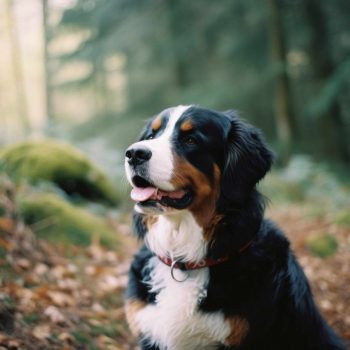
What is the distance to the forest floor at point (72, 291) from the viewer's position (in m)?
3.55

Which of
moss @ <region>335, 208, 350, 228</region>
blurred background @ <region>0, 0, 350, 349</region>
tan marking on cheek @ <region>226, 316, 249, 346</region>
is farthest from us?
moss @ <region>335, 208, 350, 228</region>

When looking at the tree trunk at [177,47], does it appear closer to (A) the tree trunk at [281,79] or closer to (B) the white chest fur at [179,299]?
(A) the tree trunk at [281,79]

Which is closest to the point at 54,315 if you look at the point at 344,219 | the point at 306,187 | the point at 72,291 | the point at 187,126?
the point at 72,291

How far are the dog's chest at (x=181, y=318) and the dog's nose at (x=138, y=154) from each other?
859 millimetres

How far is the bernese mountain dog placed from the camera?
9.46 feet

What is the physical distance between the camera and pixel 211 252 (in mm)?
3012

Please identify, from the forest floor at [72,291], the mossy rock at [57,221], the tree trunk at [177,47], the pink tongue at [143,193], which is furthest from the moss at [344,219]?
the tree trunk at [177,47]

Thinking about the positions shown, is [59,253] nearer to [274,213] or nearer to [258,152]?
[258,152]

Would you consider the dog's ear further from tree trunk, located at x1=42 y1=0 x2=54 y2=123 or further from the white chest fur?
tree trunk, located at x1=42 y1=0 x2=54 y2=123

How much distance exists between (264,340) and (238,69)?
1364cm

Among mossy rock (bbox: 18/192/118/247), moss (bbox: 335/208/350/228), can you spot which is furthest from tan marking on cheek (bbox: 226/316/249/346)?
moss (bbox: 335/208/350/228)

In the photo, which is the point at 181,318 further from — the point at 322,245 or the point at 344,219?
the point at 344,219

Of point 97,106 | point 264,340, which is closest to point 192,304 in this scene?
point 264,340

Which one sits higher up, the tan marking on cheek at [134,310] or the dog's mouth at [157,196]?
the dog's mouth at [157,196]
